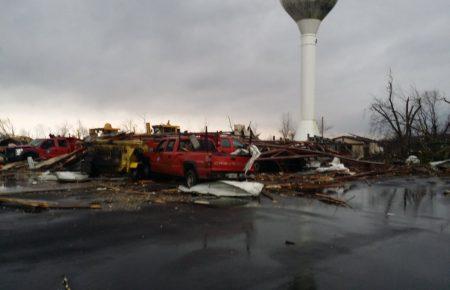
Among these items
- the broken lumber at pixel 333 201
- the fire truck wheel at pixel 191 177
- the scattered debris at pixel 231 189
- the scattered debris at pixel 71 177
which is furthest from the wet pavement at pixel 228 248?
the scattered debris at pixel 71 177

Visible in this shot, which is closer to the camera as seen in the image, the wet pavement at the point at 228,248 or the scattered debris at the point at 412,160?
the wet pavement at the point at 228,248

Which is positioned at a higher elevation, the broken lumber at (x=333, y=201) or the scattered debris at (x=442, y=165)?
the scattered debris at (x=442, y=165)

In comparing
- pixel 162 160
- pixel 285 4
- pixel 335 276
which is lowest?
pixel 335 276

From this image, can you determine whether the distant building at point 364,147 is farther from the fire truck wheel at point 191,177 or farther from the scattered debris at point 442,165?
the fire truck wheel at point 191,177

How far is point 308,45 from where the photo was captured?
129 ft

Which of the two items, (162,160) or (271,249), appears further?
(162,160)

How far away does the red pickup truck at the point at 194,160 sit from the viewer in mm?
13383

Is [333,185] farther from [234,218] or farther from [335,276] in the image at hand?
[335,276]

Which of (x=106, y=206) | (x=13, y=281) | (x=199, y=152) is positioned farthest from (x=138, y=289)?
(x=199, y=152)

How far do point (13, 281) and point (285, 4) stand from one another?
120 feet

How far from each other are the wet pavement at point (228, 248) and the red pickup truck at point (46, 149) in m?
16.2

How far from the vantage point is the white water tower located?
37.5 metres

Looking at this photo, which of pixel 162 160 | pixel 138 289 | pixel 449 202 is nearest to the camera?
pixel 138 289

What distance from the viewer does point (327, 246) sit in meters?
7.20
